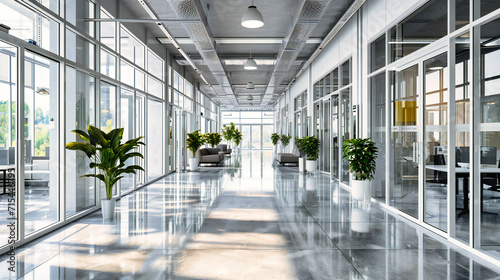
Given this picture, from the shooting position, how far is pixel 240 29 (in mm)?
8562

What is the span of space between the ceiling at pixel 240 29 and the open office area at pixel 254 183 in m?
0.07

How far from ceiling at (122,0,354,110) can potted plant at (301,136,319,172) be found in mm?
2548

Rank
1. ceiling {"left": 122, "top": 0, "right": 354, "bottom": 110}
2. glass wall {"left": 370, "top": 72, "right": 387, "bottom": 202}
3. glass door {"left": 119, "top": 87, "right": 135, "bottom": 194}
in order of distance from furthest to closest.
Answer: glass door {"left": 119, "top": 87, "right": 135, "bottom": 194} → glass wall {"left": 370, "top": 72, "right": 387, "bottom": 202} → ceiling {"left": 122, "top": 0, "right": 354, "bottom": 110}

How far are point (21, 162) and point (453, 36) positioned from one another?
5378 millimetres

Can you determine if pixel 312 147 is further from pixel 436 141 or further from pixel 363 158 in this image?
pixel 436 141

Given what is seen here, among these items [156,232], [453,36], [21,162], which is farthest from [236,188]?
[453,36]

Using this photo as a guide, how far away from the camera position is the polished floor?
2926mm

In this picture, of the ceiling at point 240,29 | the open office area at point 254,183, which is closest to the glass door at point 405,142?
the open office area at point 254,183

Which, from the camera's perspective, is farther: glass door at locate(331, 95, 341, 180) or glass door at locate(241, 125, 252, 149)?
glass door at locate(241, 125, 252, 149)

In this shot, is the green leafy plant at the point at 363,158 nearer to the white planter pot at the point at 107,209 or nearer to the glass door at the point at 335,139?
the glass door at the point at 335,139

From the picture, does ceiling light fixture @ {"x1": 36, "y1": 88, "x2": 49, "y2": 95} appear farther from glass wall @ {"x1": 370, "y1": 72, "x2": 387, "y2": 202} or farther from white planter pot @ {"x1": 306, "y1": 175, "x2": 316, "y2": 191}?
white planter pot @ {"x1": 306, "y1": 175, "x2": 316, "y2": 191}

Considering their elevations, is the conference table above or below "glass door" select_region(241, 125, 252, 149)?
below

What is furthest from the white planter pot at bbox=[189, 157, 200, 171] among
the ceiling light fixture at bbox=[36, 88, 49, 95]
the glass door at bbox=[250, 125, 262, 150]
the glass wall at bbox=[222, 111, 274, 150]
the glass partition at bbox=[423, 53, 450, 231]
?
the glass door at bbox=[250, 125, 262, 150]

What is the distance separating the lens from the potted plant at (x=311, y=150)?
1017 centimetres
